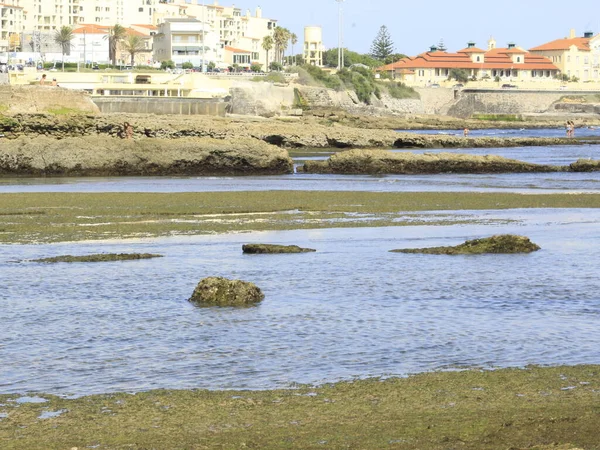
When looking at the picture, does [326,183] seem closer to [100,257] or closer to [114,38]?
[100,257]

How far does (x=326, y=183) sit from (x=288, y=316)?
20.0m

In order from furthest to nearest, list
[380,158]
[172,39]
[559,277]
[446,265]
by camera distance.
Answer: [172,39] < [380,158] < [446,265] < [559,277]

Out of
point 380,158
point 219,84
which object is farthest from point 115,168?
point 219,84

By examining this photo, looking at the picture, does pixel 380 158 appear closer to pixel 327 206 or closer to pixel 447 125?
pixel 327 206

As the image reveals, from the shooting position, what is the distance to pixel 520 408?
22.9ft

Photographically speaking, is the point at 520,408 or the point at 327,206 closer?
the point at 520,408

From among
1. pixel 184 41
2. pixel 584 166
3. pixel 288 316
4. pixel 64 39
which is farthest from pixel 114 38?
pixel 288 316

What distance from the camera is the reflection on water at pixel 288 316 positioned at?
27.8 feet

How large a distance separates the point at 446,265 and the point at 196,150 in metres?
20.4

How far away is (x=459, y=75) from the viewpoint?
182000 mm

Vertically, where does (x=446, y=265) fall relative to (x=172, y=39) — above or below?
below

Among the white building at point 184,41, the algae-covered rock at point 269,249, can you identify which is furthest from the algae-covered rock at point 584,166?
the white building at point 184,41

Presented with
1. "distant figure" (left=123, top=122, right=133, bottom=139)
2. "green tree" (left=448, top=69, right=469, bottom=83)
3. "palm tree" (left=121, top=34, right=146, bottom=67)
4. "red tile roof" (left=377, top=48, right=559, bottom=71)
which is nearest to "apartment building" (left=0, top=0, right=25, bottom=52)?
"palm tree" (left=121, top=34, right=146, bottom=67)

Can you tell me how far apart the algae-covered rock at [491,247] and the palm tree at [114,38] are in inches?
5383
